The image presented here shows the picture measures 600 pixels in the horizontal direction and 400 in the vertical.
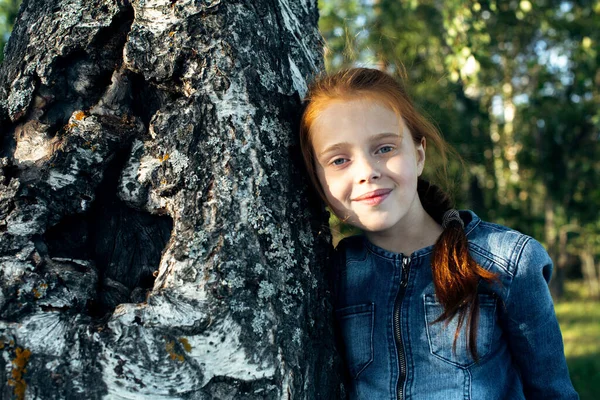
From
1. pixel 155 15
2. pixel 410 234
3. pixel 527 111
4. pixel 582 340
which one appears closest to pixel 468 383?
pixel 410 234

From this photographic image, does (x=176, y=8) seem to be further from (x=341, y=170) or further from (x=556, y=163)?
(x=556, y=163)

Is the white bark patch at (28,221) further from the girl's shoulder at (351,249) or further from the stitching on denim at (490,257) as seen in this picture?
the stitching on denim at (490,257)

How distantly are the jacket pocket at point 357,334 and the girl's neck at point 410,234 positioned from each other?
8.8 inches

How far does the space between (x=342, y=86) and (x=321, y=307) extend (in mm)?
719

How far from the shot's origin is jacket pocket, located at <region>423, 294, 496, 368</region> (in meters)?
1.89

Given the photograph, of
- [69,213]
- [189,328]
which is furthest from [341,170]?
[69,213]

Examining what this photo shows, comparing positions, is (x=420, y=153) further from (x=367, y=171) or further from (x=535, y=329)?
(x=535, y=329)

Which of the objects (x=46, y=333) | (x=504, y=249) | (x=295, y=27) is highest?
(x=295, y=27)

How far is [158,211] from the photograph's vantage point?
1.77 m

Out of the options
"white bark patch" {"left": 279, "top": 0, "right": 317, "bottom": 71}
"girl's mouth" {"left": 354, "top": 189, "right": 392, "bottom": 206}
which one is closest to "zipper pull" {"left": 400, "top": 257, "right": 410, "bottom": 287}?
"girl's mouth" {"left": 354, "top": 189, "right": 392, "bottom": 206}

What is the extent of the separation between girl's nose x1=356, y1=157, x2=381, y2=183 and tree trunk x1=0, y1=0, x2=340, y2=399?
0.65 feet

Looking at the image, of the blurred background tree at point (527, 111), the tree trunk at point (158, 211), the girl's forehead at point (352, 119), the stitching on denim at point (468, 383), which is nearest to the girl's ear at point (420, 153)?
the girl's forehead at point (352, 119)

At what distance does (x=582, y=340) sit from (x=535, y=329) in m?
7.72

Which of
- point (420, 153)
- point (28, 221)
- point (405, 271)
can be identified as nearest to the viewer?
point (28, 221)
